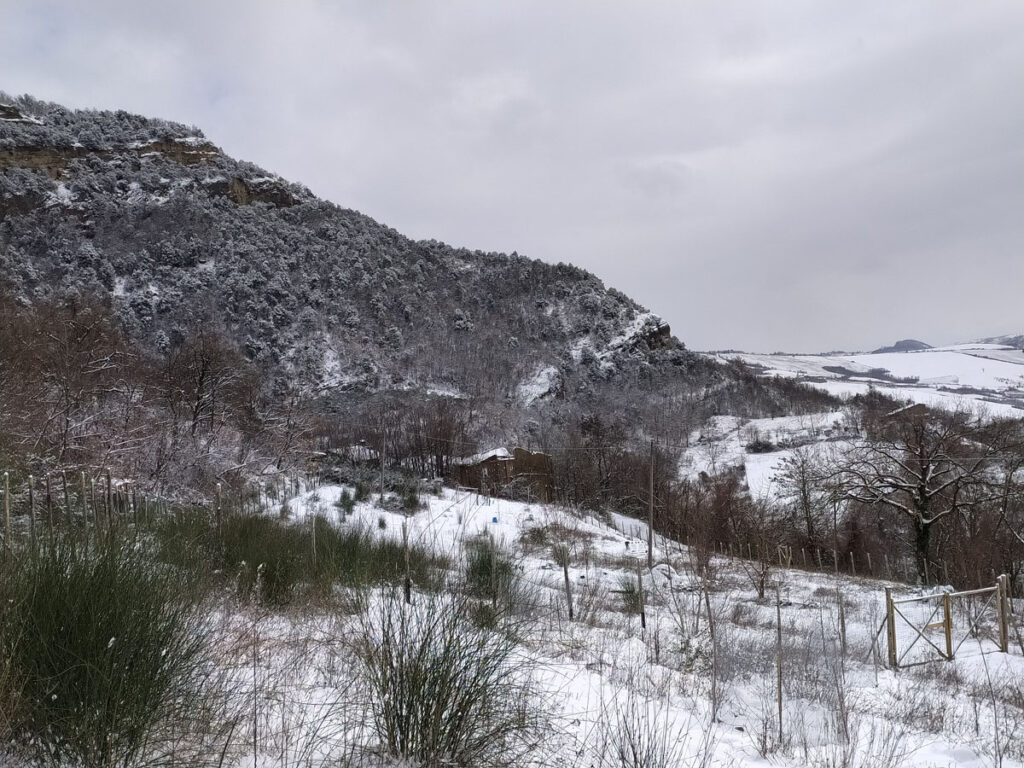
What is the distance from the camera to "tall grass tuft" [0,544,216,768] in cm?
256

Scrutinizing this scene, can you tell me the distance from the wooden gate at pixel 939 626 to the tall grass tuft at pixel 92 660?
1187 cm

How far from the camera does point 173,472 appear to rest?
22.4 meters

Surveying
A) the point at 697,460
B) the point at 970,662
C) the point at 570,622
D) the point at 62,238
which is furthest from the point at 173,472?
the point at 62,238

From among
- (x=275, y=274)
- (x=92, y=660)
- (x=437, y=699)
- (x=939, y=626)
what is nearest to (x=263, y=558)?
(x=92, y=660)

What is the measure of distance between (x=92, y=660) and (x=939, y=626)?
17076 millimetres

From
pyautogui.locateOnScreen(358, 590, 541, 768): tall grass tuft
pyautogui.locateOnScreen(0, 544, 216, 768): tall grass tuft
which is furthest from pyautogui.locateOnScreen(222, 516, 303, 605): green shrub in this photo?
pyautogui.locateOnScreen(358, 590, 541, 768): tall grass tuft

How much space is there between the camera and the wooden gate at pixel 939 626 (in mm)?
11414

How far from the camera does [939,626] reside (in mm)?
13898

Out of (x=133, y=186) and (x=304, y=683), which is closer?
(x=304, y=683)

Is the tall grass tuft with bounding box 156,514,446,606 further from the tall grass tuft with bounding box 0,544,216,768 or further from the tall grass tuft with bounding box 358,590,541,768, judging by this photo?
the tall grass tuft with bounding box 0,544,216,768

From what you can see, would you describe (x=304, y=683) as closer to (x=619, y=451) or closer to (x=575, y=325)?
(x=619, y=451)

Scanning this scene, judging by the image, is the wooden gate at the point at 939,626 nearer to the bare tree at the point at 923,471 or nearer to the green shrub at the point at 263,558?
the bare tree at the point at 923,471

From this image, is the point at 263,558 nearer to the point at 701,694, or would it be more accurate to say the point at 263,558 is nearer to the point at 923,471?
the point at 701,694

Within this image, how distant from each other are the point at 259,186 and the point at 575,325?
2650 inches
